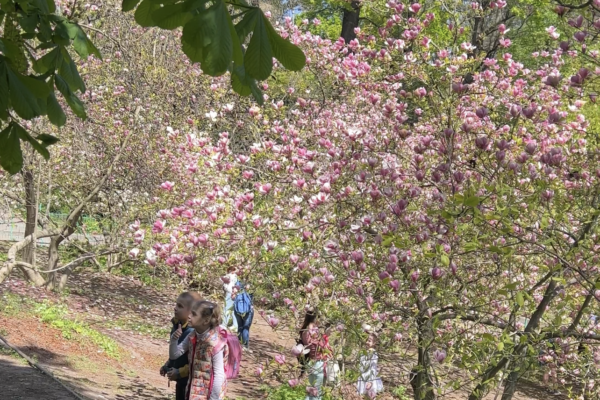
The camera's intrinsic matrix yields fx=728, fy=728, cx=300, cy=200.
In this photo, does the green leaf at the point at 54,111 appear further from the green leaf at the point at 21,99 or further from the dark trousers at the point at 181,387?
the dark trousers at the point at 181,387

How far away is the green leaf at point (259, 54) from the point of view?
88.4 inches

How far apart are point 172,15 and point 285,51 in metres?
0.38

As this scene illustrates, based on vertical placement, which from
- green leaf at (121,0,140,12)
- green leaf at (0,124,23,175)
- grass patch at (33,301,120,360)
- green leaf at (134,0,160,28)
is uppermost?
green leaf at (121,0,140,12)

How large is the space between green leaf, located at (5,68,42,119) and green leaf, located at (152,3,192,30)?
822 millimetres

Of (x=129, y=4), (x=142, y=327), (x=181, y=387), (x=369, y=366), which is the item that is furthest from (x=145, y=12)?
(x=142, y=327)

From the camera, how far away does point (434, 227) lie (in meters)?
4.66

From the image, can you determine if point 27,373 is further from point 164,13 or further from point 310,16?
point 310,16

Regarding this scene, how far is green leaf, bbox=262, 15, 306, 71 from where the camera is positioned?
90.7 inches

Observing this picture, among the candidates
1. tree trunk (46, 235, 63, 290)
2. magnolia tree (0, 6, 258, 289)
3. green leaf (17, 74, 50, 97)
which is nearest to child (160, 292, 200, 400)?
green leaf (17, 74, 50, 97)

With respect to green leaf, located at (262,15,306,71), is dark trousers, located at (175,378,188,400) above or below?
below

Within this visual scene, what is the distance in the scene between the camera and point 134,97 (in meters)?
13.4

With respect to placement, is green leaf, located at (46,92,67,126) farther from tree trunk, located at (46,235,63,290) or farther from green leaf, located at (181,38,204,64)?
tree trunk, located at (46,235,63,290)

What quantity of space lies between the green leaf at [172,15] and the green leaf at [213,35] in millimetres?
184

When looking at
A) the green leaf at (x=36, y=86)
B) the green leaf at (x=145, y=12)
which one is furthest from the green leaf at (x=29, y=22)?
the green leaf at (x=145, y=12)
